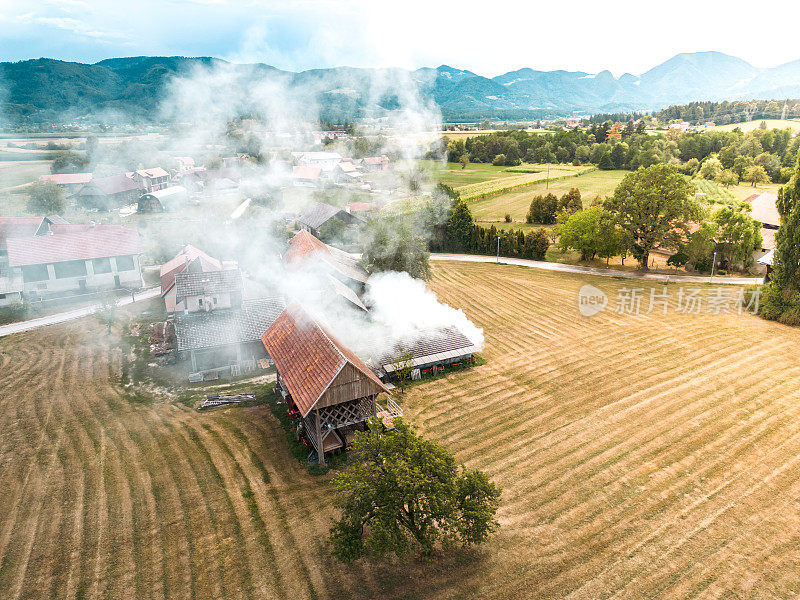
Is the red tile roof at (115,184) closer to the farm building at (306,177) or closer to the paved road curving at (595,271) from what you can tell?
the farm building at (306,177)

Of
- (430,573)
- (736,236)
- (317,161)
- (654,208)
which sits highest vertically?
(317,161)

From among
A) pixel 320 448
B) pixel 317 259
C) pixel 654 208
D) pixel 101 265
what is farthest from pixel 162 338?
pixel 654 208

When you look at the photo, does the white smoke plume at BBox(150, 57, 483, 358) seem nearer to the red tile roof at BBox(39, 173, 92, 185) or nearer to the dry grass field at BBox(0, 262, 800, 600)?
the dry grass field at BBox(0, 262, 800, 600)

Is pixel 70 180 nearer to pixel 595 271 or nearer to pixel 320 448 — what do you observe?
pixel 320 448

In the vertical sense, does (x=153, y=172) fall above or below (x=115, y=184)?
above

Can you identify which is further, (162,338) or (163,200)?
(163,200)
